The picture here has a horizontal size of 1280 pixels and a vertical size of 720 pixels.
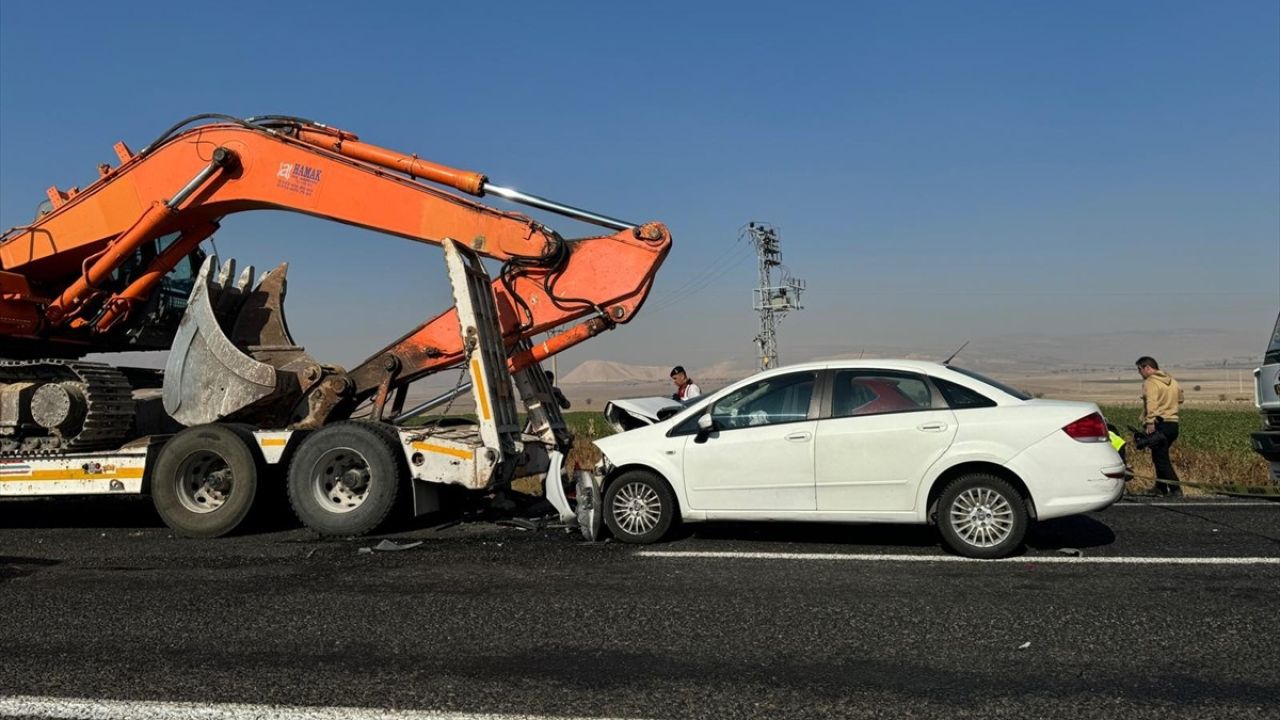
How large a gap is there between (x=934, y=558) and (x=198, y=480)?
6.81 metres

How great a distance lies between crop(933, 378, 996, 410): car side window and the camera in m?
7.55

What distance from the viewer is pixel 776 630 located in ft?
17.3

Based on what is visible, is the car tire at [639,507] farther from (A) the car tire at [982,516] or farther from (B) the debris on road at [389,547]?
(A) the car tire at [982,516]

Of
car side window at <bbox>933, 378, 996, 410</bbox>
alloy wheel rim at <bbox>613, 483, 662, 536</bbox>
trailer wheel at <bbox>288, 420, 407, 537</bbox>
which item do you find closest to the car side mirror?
alloy wheel rim at <bbox>613, 483, 662, 536</bbox>

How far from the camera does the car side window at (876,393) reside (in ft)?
25.3

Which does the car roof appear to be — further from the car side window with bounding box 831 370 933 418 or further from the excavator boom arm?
the excavator boom arm

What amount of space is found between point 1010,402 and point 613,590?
349 centimetres

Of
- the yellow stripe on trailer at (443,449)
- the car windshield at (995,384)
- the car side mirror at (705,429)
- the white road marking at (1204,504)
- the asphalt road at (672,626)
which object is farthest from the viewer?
the white road marking at (1204,504)

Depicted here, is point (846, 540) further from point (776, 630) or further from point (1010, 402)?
point (776, 630)

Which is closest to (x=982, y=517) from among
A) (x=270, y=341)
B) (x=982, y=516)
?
(x=982, y=516)

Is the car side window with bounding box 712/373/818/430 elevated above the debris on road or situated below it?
above

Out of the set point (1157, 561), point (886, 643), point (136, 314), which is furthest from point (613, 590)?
point (136, 314)

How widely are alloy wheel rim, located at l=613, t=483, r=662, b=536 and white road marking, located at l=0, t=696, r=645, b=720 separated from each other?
421 centimetres

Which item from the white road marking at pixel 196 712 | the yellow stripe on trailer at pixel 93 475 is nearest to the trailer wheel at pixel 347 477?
the yellow stripe on trailer at pixel 93 475
